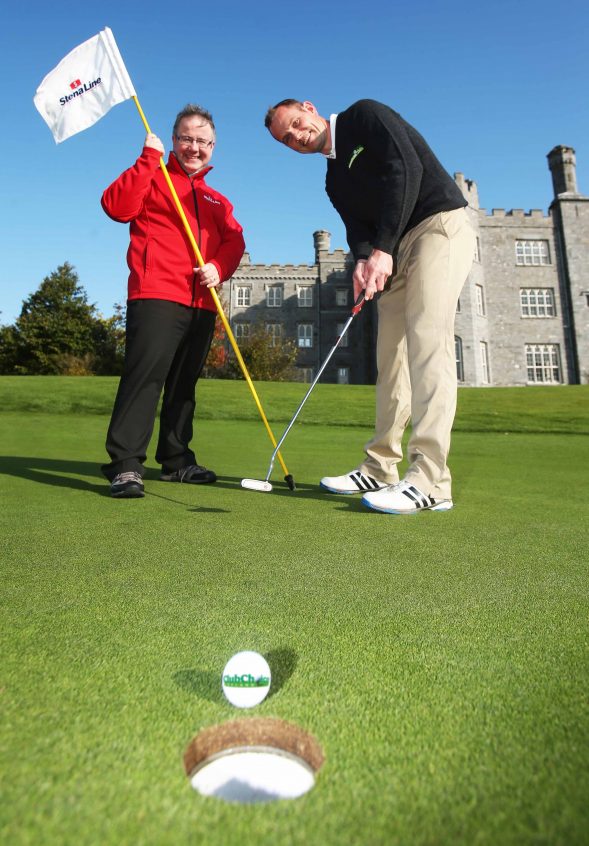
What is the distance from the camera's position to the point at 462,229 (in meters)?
3.46

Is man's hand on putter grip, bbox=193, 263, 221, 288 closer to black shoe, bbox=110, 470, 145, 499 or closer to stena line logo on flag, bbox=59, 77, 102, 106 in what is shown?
black shoe, bbox=110, 470, 145, 499

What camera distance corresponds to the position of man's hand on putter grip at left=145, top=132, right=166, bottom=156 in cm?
392

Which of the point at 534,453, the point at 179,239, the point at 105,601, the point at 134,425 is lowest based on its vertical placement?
the point at 534,453

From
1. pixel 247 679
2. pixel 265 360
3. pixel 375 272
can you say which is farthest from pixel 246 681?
pixel 265 360

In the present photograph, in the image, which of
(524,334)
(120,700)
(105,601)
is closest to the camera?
(120,700)

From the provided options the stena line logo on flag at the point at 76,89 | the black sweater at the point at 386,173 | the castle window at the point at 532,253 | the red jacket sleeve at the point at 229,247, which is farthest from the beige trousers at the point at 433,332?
the castle window at the point at 532,253

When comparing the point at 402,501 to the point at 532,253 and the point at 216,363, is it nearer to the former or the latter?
the point at 216,363

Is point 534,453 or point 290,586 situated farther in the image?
point 534,453

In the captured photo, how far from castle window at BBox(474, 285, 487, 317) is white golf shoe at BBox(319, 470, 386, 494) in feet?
107

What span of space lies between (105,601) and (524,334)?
1454 inches

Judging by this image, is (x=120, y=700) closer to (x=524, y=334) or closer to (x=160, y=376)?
(x=160, y=376)

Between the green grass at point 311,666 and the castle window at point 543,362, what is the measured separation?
114ft

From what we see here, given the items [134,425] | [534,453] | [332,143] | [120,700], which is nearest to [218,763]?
[120,700]

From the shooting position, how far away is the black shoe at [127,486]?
346cm
